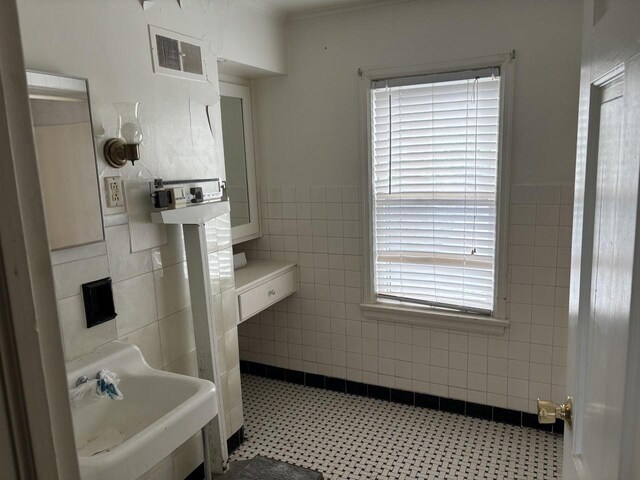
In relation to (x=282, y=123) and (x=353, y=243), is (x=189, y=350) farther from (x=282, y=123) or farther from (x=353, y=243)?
(x=282, y=123)

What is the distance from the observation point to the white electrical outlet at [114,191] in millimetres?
1834

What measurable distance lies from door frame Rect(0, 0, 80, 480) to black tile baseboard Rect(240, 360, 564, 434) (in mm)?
2793

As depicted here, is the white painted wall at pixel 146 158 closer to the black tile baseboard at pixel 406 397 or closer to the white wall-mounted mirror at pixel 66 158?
the white wall-mounted mirror at pixel 66 158

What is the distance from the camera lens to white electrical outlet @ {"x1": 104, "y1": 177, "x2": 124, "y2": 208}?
1.83 m

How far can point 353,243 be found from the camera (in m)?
3.05

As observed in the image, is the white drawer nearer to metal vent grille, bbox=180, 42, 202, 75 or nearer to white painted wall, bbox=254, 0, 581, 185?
white painted wall, bbox=254, 0, 581, 185

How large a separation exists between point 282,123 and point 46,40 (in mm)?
1702

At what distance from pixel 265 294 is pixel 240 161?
36.0 inches

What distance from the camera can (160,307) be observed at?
6.91 ft

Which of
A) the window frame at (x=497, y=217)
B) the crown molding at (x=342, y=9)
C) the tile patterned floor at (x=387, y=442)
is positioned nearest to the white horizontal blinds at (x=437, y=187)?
the window frame at (x=497, y=217)

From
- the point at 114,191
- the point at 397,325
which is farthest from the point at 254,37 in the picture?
the point at 397,325

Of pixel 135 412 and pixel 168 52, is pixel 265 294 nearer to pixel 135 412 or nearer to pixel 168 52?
pixel 135 412

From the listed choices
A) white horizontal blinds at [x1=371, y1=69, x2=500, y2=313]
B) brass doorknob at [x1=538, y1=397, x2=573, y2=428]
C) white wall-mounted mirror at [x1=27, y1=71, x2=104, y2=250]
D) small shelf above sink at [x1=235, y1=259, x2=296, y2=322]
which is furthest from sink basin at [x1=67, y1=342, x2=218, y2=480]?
white horizontal blinds at [x1=371, y1=69, x2=500, y2=313]

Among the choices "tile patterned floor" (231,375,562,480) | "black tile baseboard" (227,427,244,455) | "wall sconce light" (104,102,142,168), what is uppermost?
"wall sconce light" (104,102,142,168)
